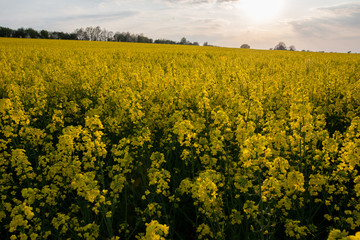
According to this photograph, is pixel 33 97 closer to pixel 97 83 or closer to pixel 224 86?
pixel 97 83

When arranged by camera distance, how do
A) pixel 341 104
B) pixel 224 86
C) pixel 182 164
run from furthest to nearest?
pixel 224 86
pixel 341 104
pixel 182 164

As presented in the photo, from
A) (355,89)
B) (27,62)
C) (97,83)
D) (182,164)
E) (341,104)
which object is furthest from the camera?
(27,62)

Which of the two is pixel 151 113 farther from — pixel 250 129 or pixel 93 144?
pixel 250 129

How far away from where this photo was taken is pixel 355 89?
640 cm

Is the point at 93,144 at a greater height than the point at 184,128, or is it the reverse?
the point at 184,128

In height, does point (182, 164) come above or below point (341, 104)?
below

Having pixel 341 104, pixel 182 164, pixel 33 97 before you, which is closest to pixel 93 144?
pixel 182 164

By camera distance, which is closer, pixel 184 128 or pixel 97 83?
pixel 184 128

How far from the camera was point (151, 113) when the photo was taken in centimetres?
497

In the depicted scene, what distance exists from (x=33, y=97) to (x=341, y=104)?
693 centimetres

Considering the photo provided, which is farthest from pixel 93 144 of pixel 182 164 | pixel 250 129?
pixel 250 129

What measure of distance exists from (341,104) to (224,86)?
2865 millimetres

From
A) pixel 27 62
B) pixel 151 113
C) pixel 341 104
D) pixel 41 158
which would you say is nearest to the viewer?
pixel 41 158

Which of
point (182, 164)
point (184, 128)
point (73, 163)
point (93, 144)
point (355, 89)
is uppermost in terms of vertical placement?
point (355, 89)
